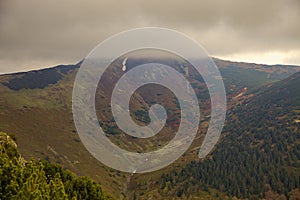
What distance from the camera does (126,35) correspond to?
112 ft

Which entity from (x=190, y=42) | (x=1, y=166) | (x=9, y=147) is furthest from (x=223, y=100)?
(x=9, y=147)

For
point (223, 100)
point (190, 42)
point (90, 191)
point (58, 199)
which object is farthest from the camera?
point (90, 191)

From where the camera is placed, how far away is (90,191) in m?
62.5

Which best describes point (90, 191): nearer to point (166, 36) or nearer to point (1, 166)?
point (1, 166)

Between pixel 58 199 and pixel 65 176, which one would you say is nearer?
pixel 58 199

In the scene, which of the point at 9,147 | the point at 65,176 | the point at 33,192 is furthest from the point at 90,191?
the point at 33,192

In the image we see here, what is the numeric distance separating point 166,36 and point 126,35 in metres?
4.25

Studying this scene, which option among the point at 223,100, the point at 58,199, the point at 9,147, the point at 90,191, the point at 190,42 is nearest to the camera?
the point at 223,100

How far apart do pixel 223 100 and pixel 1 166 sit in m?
22.0

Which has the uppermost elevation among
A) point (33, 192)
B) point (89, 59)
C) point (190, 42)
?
point (190, 42)

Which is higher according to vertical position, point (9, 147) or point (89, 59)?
point (89, 59)

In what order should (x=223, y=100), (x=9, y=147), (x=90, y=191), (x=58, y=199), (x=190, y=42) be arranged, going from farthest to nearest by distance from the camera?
(x=90, y=191), (x=9, y=147), (x=58, y=199), (x=190, y=42), (x=223, y=100)

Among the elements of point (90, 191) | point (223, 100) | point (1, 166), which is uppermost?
point (223, 100)

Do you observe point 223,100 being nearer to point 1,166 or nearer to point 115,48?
point 115,48
